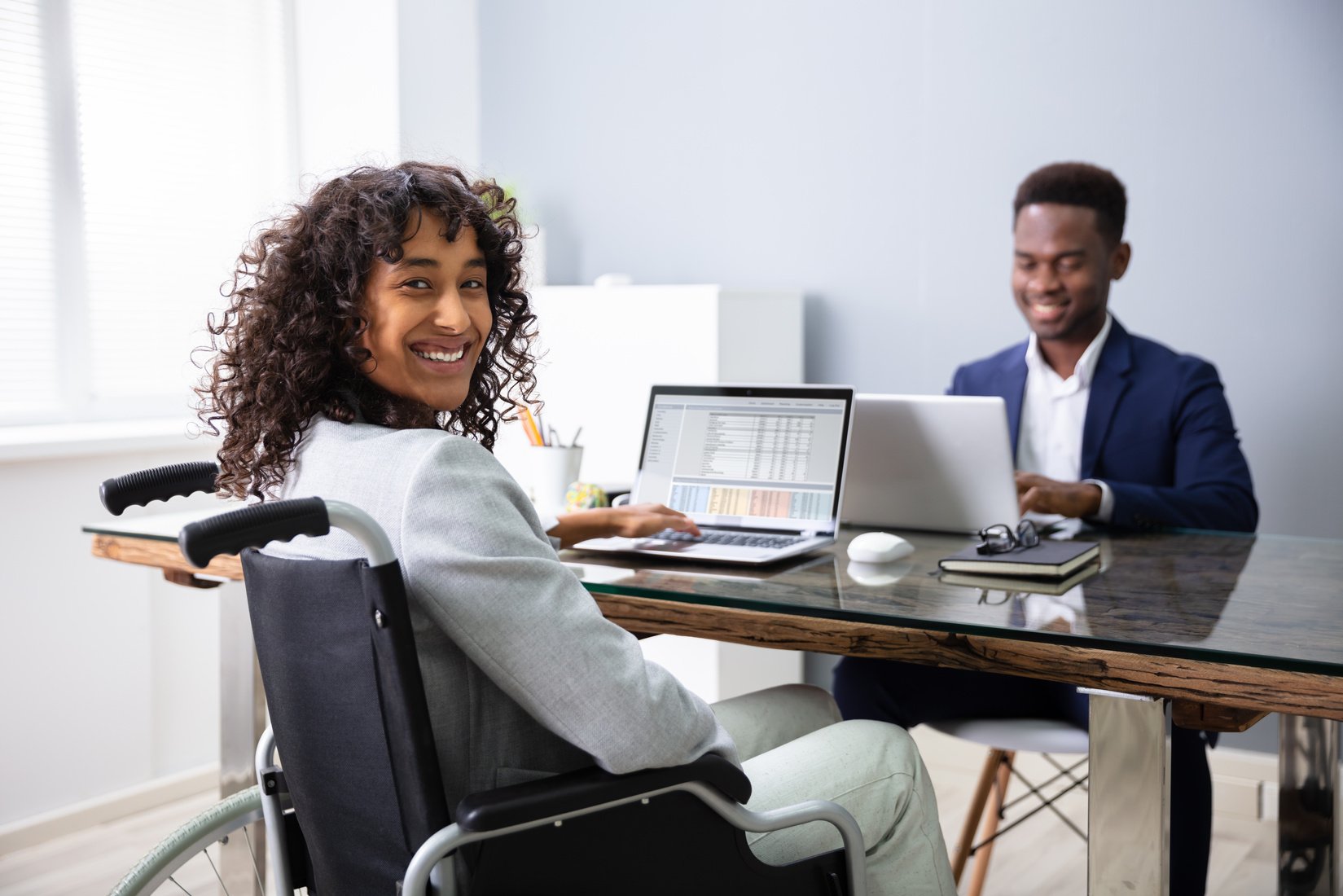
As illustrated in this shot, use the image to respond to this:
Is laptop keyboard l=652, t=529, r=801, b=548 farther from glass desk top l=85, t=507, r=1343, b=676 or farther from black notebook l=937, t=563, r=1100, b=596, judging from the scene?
black notebook l=937, t=563, r=1100, b=596

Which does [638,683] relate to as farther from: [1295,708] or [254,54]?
[254,54]

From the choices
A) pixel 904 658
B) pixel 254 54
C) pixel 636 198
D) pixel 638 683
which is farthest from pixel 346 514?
pixel 254 54

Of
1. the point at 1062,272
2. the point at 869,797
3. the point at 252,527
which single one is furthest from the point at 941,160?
the point at 252,527

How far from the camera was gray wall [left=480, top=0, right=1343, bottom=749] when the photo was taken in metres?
2.93

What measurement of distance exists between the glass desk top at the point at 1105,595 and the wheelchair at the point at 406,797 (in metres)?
0.34

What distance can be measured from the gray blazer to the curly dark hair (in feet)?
0.46

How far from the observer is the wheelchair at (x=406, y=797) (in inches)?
45.3

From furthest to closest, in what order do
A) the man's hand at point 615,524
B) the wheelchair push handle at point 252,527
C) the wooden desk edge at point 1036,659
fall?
the man's hand at point 615,524 → the wooden desk edge at point 1036,659 → the wheelchair push handle at point 252,527

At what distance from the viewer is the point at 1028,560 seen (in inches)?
70.5

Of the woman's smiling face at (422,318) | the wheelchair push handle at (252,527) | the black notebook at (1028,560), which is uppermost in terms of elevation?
the woman's smiling face at (422,318)

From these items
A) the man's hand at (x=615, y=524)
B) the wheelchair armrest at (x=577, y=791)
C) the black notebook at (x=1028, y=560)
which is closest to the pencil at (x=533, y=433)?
the man's hand at (x=615, y=524)

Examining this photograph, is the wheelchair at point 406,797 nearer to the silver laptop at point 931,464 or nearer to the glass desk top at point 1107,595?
the glass desk top at point 1107,595

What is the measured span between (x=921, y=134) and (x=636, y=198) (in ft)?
2.95

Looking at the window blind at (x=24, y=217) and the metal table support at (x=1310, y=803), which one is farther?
the window blind at (x=24, y=217)
